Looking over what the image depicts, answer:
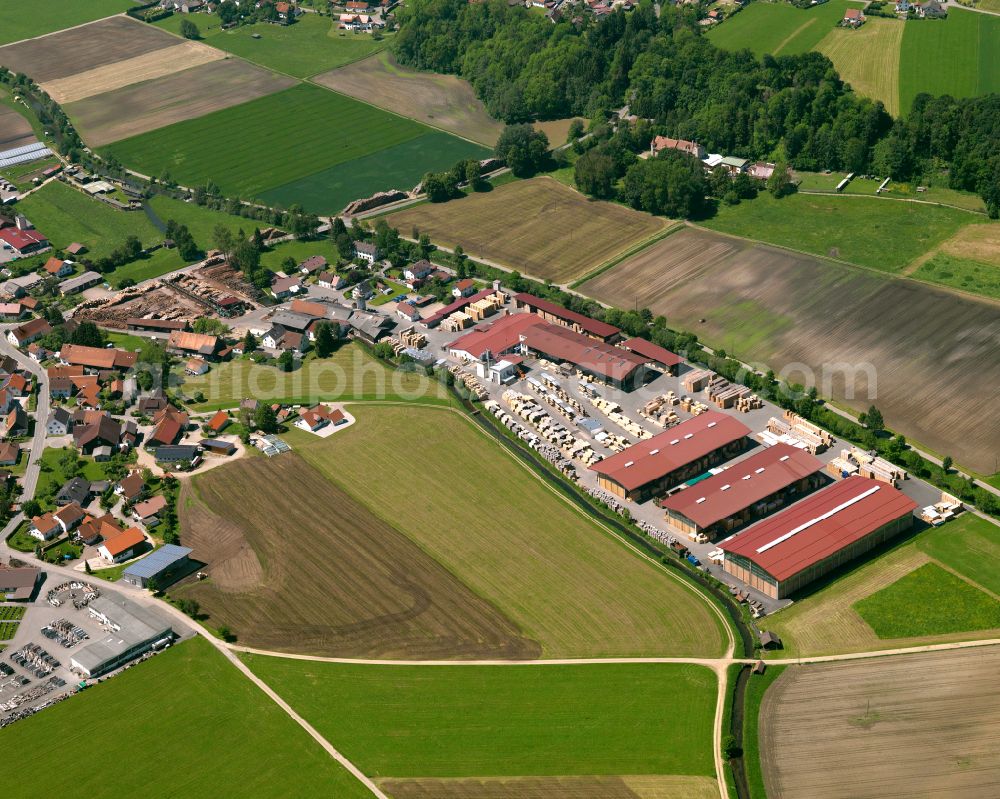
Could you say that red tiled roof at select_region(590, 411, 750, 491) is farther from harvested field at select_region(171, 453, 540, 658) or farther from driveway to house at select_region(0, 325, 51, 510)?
driveway to house at select_region(0, 325, 51, 510)

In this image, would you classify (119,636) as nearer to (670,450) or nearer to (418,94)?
(670,450)

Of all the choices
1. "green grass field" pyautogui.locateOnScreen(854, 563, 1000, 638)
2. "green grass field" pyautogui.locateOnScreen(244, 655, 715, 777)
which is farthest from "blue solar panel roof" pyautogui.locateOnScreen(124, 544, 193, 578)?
"green grass field" pyautogui.locateOnScreen(854, 563, 1000, 638)

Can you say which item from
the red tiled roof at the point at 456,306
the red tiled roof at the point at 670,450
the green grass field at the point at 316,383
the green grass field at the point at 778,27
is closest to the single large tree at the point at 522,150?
the red tiled roof at the point at 456,306

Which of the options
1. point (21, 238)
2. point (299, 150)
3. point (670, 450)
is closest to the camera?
point (670, 450)

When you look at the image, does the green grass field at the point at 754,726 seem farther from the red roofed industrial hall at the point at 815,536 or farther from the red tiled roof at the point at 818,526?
the red tiled roof at the point at 818,526

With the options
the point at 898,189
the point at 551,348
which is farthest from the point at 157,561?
the point at 898,189
